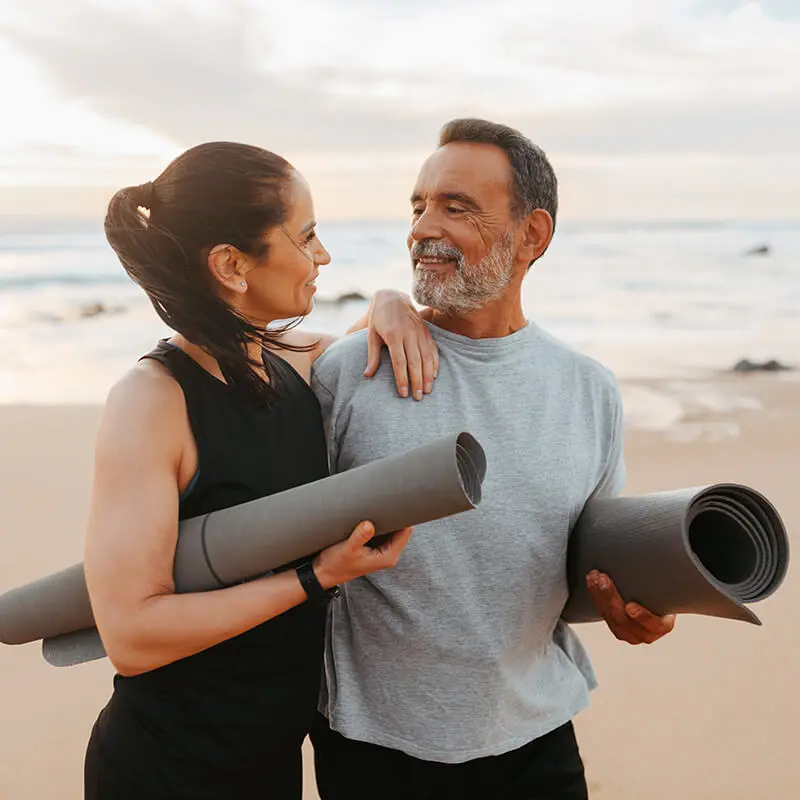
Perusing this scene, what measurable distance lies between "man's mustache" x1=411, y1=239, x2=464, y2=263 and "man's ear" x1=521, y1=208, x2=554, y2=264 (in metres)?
0.23

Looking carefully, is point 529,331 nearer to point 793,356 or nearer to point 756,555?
point 756,555

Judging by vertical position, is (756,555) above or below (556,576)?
above

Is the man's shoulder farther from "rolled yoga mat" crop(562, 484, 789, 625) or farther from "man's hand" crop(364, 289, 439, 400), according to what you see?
"rolled yoga mat" crop(562, 484, 789, 625)

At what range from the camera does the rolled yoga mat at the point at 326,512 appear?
1657 millimetres

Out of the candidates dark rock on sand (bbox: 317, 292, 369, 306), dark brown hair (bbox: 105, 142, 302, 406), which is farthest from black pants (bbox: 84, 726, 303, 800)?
dark rock on sand (bbox: 317, 292, 369, 306)

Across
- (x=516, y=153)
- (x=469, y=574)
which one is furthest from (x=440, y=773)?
(x=516, y=153)

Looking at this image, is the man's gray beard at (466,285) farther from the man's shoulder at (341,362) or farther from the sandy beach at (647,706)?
the sandy beach at (647,706)

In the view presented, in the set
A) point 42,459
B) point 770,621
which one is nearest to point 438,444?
point 770,621

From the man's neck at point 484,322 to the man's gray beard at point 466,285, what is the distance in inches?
1.0

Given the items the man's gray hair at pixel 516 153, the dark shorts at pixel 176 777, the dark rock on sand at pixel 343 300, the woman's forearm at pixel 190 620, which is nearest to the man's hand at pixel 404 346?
the man's gray hair at pixel 516 153

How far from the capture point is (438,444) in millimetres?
1662

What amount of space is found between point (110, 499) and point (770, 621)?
4.03m

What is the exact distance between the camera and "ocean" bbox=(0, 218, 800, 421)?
12789 mm

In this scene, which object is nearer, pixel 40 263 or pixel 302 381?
pixel 302 381
